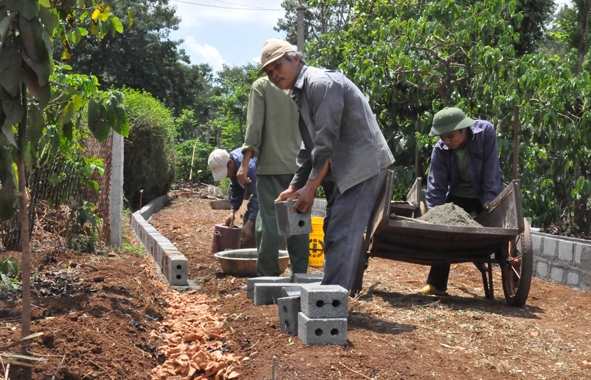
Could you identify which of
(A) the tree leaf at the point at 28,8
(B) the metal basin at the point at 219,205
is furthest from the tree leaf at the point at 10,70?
(B) the metal basin at the point at 219,205

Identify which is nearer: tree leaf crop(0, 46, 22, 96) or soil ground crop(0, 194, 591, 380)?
tree leaf crop(0, 46, 22, 96)

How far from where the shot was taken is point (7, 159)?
3.63 metres

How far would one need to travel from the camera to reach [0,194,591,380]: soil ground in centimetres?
386

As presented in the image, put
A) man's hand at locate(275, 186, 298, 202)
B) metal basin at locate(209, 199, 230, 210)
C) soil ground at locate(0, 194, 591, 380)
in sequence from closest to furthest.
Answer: soil ground at locate(0, 194, 591, 380) → man's hand at locate(275, 186, 298, 202) → metal basin at locate(209, 199, 230, 210)

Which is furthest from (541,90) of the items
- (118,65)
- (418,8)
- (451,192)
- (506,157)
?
(118,65)

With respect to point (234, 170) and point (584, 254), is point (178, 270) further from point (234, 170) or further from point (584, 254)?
point (584, 254)

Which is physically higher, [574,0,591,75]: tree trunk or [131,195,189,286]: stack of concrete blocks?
[574,0,591,75]: tree trunk

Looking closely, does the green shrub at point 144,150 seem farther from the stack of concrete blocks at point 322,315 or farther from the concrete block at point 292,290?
the stack of concrete blocks at point 322,315

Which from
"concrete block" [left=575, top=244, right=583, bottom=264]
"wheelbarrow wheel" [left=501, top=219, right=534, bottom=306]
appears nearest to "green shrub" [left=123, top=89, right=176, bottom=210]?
"concrete block" [left=575, top=244, right=583, bottom=264]

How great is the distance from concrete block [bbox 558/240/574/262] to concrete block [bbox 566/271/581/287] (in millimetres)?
136

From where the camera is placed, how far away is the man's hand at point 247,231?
8095 millimetres

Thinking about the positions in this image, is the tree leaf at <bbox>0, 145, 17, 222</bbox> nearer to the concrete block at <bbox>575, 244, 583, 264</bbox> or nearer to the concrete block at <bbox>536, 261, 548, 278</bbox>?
the concrete block at <bbox>575, 244, 583, 264</bbox>

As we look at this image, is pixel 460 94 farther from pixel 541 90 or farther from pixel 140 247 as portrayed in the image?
pixel 140 247

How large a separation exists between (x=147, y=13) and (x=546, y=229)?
3906 cm
